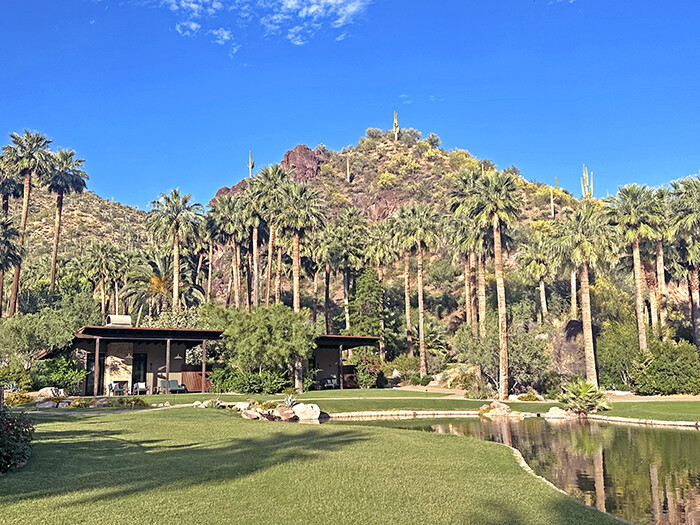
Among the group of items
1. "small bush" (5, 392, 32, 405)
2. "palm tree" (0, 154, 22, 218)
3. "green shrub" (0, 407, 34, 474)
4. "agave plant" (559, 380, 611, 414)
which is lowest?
"agave plant" (559, 380, 611, 414)

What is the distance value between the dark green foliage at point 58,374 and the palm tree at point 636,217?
4222cm

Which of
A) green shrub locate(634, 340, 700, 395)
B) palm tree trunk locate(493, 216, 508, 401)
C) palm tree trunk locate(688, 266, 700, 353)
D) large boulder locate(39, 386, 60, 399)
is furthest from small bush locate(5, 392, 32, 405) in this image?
palm tree trunk locate(688, 266, 700, 353)

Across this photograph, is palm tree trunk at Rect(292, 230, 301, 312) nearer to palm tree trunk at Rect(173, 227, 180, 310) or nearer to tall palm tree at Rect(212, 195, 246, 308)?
tall palm tree at Rect(212, 195, 246, 308)

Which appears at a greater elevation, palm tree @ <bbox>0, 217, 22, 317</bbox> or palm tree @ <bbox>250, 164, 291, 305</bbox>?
palm tree @ <bbox>250, 164, 291, 305</bbox>

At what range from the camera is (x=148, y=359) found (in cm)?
4453

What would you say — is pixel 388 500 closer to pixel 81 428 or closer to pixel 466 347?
pixel 81 428

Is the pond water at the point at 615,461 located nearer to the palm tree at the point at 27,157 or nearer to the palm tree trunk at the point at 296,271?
the palm tree trunk at the point at 296,271

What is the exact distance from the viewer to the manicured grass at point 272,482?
8680 mm

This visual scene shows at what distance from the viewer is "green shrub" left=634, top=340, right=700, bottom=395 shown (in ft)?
124

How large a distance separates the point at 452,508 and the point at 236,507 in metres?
3.46

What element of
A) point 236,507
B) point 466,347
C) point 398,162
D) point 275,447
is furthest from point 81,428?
point 398,162

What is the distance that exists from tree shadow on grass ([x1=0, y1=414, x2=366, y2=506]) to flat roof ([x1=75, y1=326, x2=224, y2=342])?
1952 centimetres

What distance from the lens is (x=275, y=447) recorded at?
1569 cm

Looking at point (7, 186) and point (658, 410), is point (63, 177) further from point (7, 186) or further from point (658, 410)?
point (658, 410)
